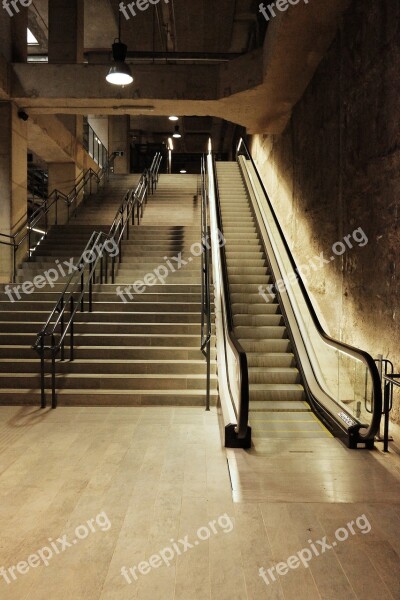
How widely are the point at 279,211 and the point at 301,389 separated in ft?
18.4

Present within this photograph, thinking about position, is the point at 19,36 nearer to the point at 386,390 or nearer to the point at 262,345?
the point at 262,345

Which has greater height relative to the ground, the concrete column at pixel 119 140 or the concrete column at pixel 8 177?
the concrete column at pixel 119 140

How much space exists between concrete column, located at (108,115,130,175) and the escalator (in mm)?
12267

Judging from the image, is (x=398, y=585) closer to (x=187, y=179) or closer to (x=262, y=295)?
(x=262, y=295)

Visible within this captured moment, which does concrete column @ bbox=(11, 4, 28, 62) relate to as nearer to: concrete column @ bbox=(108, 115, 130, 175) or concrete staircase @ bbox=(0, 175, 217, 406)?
concrete staircase @ bbox=(0, 175, 217, 406)

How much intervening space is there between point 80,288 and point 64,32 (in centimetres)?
833

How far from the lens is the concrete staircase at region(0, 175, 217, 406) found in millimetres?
5448

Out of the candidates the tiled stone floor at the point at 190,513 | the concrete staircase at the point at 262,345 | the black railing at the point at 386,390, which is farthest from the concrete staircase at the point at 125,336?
the black railing at the point at 386,390

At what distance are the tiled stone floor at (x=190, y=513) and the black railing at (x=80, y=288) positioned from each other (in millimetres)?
1043

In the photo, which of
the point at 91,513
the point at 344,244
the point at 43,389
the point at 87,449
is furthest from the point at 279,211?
the point at 91,513

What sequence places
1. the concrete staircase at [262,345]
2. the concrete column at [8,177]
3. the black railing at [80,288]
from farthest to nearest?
the concrete column at [8,177]
the black railing at [80,288]
the concrete staircase at [262,345]

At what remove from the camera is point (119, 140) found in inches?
786

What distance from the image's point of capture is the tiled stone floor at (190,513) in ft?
7.36

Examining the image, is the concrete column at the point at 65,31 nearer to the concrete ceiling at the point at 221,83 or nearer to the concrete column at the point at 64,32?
the concrete column at the point at 64,32
